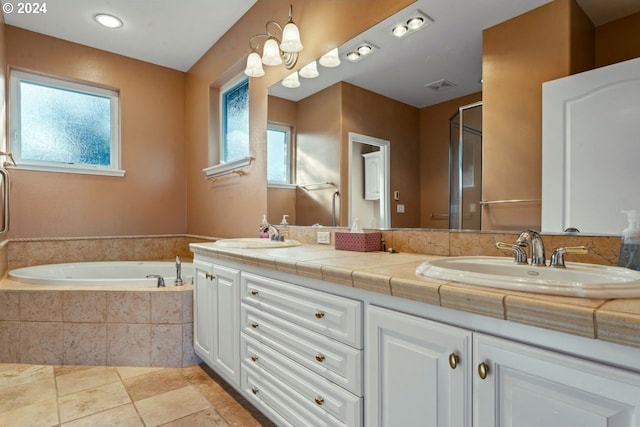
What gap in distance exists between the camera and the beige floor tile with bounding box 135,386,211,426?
67.2 inches

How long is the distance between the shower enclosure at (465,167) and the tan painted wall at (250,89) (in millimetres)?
641

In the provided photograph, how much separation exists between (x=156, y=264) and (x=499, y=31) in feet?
10.5

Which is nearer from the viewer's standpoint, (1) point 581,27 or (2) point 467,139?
(1) point 581,27

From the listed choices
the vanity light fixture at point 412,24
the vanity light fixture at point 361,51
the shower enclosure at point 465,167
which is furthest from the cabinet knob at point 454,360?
the vanity light fixture at point 361,51

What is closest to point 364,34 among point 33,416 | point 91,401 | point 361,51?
point 361,51

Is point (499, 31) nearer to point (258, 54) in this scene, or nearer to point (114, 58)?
point (258, 54)

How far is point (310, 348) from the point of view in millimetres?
1243

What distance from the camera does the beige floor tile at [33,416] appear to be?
1626 millimetres

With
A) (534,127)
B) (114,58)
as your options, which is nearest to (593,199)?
(534,127)

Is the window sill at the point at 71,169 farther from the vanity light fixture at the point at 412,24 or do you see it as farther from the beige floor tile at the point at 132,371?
the vanity light fixture at the point at 412,24

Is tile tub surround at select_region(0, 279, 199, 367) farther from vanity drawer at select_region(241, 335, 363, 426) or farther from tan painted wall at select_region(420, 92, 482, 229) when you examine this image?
tan painted wall at select_region(420, 92, 482, 229)

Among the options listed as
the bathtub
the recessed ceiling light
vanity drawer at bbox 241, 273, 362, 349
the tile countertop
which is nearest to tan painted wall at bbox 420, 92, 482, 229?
the tile countertop

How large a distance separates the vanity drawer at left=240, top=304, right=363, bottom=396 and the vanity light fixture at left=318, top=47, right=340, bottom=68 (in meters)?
1.39

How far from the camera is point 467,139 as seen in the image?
137 cm
